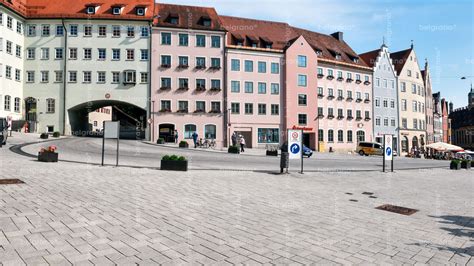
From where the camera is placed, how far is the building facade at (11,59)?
3728 cm

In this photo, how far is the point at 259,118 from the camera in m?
44.3

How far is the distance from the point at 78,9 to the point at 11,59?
1028 cm

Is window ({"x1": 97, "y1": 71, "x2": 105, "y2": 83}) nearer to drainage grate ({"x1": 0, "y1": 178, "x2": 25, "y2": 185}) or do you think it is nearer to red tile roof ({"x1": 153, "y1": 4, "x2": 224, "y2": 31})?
red tile roof ({"x1": 153, "y1": 4, "x2": 224, "y2": 31})

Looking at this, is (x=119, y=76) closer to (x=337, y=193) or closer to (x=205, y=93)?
(x=205, y=93)

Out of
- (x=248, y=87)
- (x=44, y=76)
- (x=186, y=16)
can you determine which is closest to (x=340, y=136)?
(x=248, y=87)

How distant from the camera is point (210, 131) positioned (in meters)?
42.4

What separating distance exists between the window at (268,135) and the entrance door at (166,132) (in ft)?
38.1

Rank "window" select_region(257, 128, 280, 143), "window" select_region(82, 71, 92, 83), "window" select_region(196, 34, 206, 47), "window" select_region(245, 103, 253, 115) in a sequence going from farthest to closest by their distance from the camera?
1. "window" select_region(257, 128, 280, 143)
2. "window" select_region(245, 103, 253, 115)
3. "window" select_region(196, 34, 206, 47)
4. "window" select_region(82, 71, 92, 83)

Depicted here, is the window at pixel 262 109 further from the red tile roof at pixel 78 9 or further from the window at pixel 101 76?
the window at pixel 101 76

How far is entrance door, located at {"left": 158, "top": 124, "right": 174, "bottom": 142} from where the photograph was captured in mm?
41031

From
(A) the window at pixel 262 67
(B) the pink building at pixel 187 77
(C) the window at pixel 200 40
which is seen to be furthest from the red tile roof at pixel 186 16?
(A) the window at pixel 262 67

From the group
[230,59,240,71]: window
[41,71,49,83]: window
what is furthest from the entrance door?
[41,71,49,83]: window

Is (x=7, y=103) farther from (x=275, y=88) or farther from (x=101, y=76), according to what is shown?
(x=275, y=88)

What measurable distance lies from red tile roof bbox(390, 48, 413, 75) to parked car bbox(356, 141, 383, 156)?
22980 millimetres
